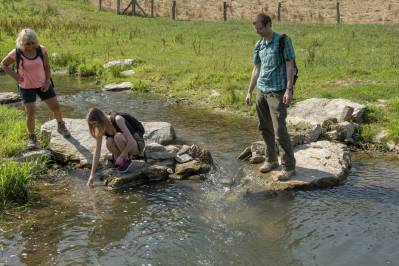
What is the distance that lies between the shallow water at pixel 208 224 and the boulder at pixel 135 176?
0.67ft

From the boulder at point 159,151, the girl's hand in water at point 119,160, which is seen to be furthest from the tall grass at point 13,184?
the boulder at point 159,151

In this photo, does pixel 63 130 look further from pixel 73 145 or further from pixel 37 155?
pixel 37 155

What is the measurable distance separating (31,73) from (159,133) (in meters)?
2.89

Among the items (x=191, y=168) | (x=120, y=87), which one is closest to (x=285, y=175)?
(x=191, y=168)

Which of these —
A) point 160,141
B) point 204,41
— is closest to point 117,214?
point 160,141

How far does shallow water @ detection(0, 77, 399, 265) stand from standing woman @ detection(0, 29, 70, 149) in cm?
119

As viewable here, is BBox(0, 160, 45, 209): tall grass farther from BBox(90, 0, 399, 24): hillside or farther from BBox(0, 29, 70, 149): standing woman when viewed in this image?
BBox(90, 0, 399, 24): hillside

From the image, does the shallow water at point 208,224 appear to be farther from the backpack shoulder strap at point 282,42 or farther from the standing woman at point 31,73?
the backpack shoulder strap at point 282,42

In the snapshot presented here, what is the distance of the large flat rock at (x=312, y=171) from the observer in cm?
863

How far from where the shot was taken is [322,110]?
12.3 m

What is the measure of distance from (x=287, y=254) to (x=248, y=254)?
48cm

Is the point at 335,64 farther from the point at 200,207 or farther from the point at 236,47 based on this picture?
the point at 200,207

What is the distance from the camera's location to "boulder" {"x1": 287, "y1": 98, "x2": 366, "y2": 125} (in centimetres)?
1173

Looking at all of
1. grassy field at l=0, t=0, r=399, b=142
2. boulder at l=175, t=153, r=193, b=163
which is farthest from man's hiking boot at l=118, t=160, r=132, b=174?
grassy field at l=0, t=0, r=399, b=142
